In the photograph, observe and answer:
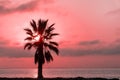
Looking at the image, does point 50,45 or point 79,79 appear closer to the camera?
point 50,45

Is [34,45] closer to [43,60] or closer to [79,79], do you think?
[43,60]

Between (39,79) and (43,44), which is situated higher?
(43,44)

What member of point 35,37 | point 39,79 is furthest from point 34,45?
point 39,79

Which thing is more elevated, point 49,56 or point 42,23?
point 42,23

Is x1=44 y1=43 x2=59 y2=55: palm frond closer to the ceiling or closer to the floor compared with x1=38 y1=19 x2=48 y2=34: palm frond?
closer to the floor

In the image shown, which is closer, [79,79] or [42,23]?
[42,23]

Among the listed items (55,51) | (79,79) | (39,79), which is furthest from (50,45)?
(79,79)

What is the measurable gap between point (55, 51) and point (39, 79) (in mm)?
6430

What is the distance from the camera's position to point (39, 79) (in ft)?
261

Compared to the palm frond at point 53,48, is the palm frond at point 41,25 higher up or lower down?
higher up

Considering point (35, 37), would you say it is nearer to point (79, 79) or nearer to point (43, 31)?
point (43, 31)

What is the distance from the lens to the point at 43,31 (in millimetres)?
80562

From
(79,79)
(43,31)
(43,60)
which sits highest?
(43,31)

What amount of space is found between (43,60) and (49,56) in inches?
→ 57.8
